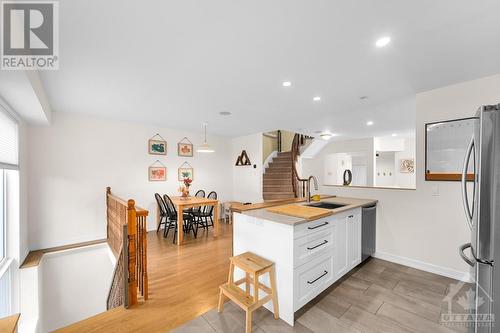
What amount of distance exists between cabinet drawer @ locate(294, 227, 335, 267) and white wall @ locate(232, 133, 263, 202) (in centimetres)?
343

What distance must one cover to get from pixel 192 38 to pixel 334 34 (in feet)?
3.86

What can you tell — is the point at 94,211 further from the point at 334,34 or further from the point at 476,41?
the point at 476,41

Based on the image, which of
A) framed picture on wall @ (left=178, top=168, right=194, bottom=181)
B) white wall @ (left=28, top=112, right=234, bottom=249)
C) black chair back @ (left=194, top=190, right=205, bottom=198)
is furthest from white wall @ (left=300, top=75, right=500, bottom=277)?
white wall @ (left=28, top=112, right=234, bottom=249)

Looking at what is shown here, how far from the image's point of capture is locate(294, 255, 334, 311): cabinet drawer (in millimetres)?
1787

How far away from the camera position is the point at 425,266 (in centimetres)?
272

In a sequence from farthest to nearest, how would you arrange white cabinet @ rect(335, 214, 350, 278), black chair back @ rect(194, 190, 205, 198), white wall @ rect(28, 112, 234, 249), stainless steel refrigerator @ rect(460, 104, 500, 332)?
black chair back @ rect(194, 190, 205, 198) < white wall @ rect(28, 112, 234, 249) < white cabinet @ rect(335, 214, 350, 278) < stainless steel refrigerator @ rect(460, 104, 500, 332)

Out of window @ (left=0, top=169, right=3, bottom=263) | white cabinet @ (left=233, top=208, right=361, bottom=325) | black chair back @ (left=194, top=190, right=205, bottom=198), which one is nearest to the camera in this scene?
white cabinet @ (left=233, top=208, right=361, bottom=325)

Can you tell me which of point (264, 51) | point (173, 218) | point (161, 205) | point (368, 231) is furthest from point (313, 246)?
point (161, 205)

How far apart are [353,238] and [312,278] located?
103 cm

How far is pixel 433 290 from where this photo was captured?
227 centimetres

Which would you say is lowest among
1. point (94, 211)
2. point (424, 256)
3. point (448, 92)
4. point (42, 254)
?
point (42, 254)

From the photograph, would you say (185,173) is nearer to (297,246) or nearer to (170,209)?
(170,209)

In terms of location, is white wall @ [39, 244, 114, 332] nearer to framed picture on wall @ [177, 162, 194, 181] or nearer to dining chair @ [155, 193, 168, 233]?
dining chair @ [155, 193, 168, 233]

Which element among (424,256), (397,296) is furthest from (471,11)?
(424,256)
